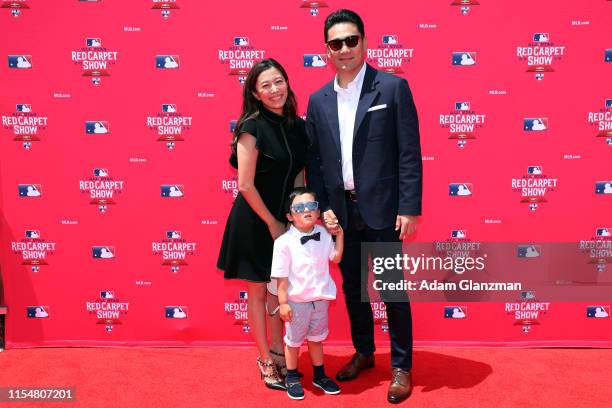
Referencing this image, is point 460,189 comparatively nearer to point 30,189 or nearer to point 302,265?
point 302,265

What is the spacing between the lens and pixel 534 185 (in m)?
3.82

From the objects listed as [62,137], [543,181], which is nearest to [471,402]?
[543,181]

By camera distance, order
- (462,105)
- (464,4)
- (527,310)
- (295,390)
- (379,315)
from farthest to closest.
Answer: (379,315)
(527,310)
(462,105)
(464,4)
(295,390)

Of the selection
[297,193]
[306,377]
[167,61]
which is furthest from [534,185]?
[167,61]

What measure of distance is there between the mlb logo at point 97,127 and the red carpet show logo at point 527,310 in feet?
10.6

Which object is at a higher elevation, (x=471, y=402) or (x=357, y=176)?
(x=357, y=176)

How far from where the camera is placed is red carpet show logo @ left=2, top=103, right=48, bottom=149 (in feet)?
12.8

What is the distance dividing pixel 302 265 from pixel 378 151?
787mm

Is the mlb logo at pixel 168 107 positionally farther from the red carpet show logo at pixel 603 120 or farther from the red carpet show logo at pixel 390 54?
the red carpet show logo at pixel 603 120

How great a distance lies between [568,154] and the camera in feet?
12.4

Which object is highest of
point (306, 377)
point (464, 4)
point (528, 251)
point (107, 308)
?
point (464, 4)

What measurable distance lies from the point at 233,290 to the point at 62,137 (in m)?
1.70

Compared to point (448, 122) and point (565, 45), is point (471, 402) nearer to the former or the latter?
point (448, 122)
